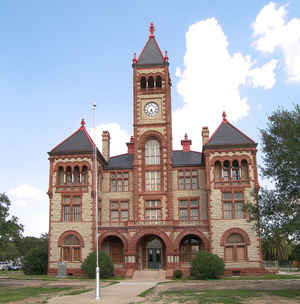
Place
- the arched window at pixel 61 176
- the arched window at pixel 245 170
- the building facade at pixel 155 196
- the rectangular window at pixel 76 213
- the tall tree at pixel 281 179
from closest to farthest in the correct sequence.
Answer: the tall tree at pixel 281 179 < the building facade at pixel 155 196 < the arched window at pixel 245 170 < the rectangular window at pixel 76 213 < the arched window at pixel 61 176

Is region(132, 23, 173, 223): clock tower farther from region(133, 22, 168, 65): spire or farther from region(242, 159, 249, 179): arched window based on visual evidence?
region(242, 159, 249, 179): arched window

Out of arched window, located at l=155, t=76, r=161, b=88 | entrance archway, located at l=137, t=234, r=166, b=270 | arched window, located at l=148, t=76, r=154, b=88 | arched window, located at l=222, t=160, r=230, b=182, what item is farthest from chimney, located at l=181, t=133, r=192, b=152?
entrance archway, located at l=137, t=234, r=166, b=270

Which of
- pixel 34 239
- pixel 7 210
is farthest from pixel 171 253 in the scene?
pixel 34 239

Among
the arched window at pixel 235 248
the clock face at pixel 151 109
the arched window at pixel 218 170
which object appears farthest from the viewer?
the clock face at pixel 151 109

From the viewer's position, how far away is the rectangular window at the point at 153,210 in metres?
49.7

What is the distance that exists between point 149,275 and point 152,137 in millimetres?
17521

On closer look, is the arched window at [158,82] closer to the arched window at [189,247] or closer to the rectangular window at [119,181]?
the rectangular window at [119,181]

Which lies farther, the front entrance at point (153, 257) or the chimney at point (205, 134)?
the chimney at point (205, 134)

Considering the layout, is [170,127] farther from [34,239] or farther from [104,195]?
[34,239]

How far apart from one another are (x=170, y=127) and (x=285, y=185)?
86.8 ft

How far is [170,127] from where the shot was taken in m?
52.5

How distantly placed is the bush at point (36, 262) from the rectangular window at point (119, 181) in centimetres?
1162

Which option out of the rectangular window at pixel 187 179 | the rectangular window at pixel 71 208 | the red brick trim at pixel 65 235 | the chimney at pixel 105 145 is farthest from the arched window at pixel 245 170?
the red brick trim at pixel 65 235

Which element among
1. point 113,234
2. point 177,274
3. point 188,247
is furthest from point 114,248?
point 177,274
